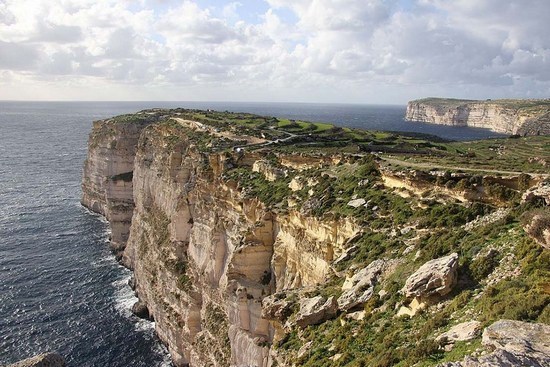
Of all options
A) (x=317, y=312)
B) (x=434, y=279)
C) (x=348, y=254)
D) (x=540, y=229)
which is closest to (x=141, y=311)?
(x=348, y=254)

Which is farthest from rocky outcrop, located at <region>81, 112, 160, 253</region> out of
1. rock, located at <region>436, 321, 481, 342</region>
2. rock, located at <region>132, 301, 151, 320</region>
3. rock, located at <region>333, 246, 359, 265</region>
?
rock, located at <region>436, 321, 481, 342</region>

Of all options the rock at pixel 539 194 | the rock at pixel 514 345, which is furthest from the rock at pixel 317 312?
the rock at pixel 539 194

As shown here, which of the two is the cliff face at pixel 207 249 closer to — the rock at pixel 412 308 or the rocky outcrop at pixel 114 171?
the rocky outcrop at pixel 114 171

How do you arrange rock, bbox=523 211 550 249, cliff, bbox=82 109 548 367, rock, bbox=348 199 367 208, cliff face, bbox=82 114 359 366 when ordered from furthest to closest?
cliff face, bbox=82 114 359 366 < rock, bbox=348 199 367 208 < cliff, bbox=82 109 548 367 < rock, bbox=523 211 550 249

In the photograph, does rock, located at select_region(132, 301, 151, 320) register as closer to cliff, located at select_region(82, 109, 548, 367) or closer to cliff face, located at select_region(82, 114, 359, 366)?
cliff, located at select_region(82, 109, 548, 367)

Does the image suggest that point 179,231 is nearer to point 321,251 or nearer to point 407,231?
point 321,251
